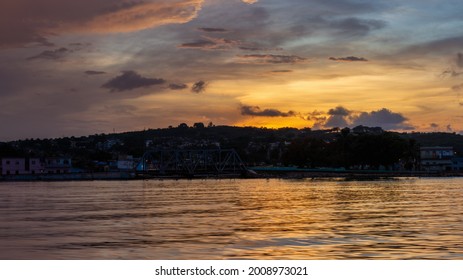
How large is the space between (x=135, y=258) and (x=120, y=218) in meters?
25.6

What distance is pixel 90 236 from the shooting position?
40.4 m

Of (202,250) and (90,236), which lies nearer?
(202,250)

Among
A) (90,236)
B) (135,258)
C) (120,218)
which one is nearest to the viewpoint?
(135,258)

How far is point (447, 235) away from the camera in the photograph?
126 ft

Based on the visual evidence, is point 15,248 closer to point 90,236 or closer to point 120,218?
point 90,236
